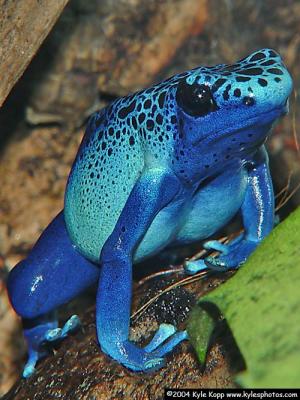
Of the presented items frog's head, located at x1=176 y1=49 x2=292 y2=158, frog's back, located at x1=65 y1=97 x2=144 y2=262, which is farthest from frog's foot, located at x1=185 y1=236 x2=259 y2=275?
frog's head, located at x1=176 y1=49 x2=292 y2=158

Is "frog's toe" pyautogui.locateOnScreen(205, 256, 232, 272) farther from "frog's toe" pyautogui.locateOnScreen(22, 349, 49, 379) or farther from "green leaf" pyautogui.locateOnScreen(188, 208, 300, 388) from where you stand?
"frog's toe" pyautogui.locateOnScreen(22, 349, 49, 379)

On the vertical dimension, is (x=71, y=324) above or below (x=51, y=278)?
below

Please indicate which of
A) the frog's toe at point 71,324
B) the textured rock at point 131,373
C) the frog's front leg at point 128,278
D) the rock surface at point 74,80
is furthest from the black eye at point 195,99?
the rock surface at point 74,80

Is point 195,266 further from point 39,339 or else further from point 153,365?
point 39,339

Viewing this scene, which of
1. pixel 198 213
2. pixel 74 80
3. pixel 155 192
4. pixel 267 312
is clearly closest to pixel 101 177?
pixel 155 192

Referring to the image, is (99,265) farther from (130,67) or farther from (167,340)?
(130,67)

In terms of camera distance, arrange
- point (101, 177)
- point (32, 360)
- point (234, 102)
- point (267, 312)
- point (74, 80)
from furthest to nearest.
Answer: point (74, 80) < point (32, 360) < point (101, 177) < point (234, 102) < point (267, 312)

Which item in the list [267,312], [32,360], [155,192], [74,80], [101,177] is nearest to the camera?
[267,312]
